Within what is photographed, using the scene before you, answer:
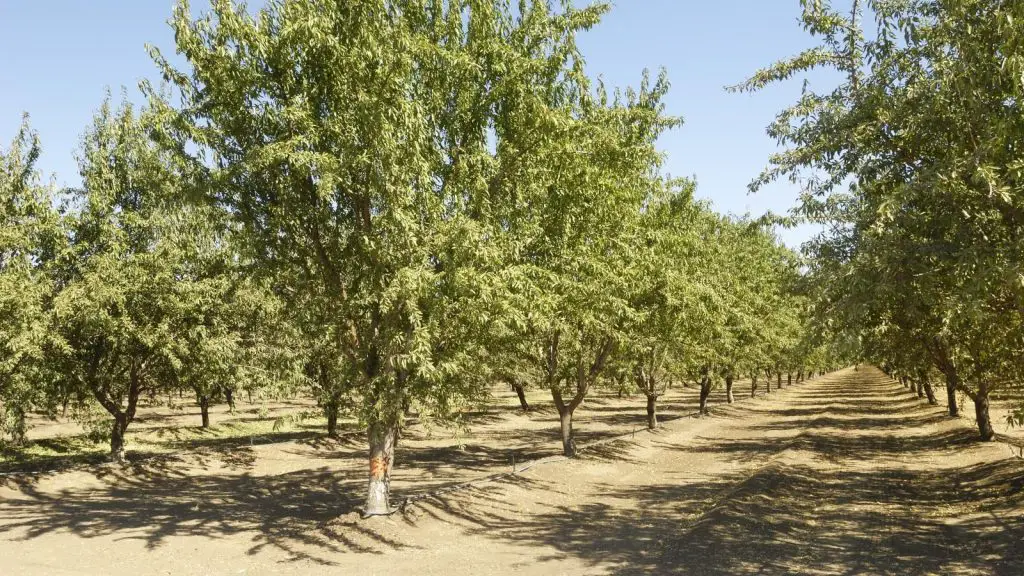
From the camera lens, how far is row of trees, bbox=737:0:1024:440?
968cm

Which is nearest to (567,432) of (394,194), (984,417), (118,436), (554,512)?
(554,512)

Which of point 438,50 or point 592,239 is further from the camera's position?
point 592,239

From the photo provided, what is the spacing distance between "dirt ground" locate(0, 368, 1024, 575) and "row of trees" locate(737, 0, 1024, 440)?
469 cm

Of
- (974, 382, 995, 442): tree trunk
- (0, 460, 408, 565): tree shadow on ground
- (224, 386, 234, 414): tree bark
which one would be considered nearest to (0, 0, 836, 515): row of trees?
(0, 460, 408, 565): tree shadow on ground

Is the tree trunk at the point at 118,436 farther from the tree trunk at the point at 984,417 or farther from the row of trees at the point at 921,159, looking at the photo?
the tree trunk at the point at 984,417

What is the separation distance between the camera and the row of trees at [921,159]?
9.68 m

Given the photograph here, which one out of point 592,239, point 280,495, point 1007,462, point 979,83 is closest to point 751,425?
point 1007,462

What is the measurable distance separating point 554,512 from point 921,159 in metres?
12.3

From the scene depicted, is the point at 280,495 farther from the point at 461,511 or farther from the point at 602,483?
the point at 602,483

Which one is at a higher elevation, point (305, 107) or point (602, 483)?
point (305, 107)

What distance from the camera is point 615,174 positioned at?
63.4ft

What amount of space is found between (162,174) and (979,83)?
1582cm

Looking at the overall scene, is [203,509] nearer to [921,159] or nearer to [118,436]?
[118,436]

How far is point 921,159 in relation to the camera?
477 inches
